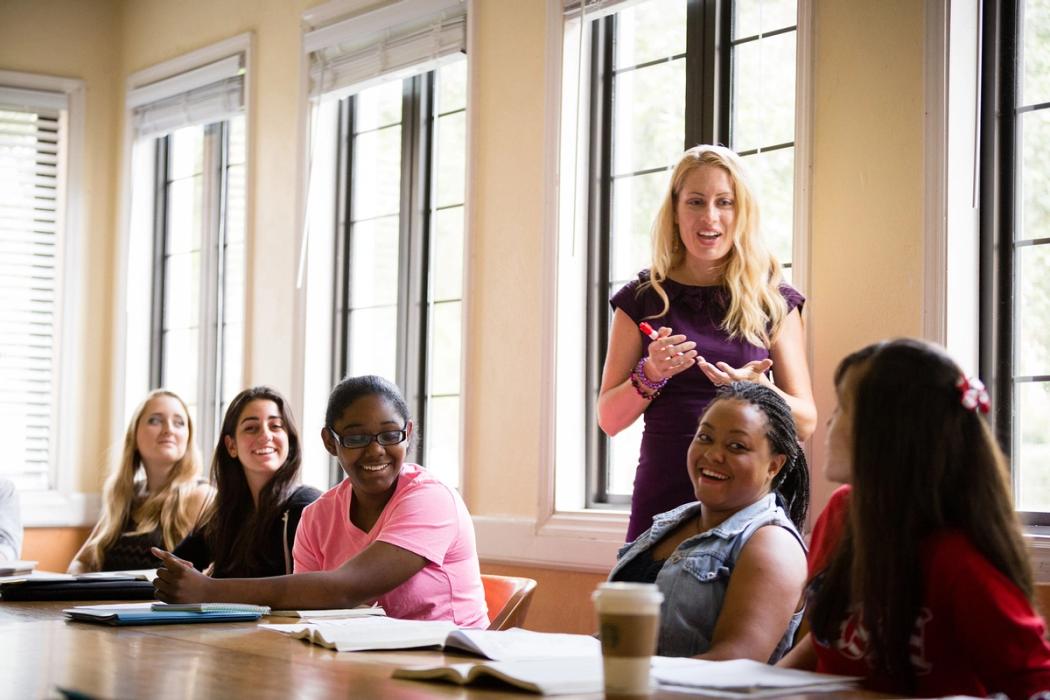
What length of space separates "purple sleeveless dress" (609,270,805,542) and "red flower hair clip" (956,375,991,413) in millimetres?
1390

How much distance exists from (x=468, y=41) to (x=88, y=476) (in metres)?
3.04

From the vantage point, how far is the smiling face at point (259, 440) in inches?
148

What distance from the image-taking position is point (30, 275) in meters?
6.15

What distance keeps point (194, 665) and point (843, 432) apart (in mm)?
945

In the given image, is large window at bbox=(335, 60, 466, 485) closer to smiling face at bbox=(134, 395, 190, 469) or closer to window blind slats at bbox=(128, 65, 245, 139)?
window blind slats at bbox=(128, 65, 245, 139)

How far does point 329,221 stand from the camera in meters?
5.38

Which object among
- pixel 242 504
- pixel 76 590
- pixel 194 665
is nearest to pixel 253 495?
pixel 242 504

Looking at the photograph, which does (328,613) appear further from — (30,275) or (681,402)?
(30,275)

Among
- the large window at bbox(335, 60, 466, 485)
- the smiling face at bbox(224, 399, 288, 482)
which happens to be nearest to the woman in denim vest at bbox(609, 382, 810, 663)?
the smiling face at bbox(224, 399, 288, 482)

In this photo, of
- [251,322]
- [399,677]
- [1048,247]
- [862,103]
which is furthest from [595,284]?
[399,677]

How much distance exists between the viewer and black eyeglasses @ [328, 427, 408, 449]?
2871 millimetres

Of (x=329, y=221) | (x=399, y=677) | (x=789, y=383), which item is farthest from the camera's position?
(x=329, y=221)

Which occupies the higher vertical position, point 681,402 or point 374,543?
point 681,402

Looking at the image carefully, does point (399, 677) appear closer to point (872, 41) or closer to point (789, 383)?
point (789, 383)
